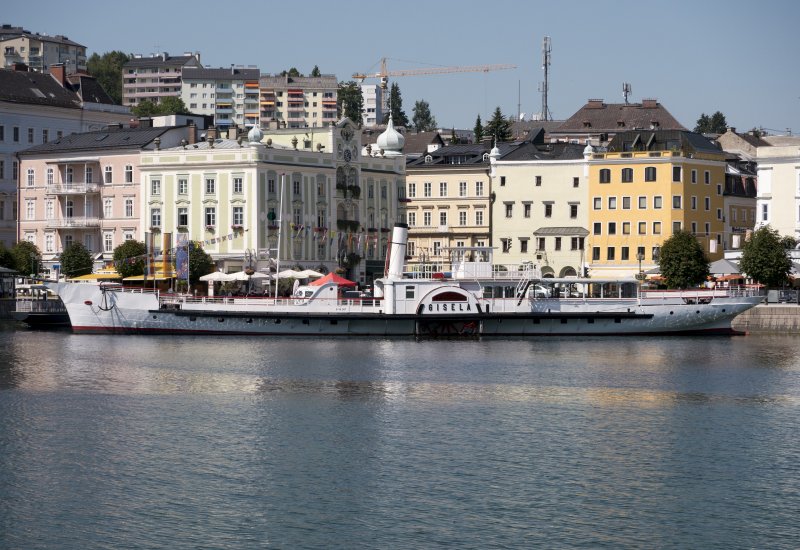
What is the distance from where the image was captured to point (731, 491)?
3988 centimetres

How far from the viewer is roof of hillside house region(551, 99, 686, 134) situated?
538 ft

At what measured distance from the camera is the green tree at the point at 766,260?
96.4 metres

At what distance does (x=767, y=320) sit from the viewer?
90438mm

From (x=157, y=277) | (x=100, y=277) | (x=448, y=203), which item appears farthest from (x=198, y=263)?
(x=448, y=203)

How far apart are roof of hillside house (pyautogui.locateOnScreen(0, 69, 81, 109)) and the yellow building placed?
48.3 meters

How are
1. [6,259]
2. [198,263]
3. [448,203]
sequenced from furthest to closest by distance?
[448,203] < [6,259] < [198,263]

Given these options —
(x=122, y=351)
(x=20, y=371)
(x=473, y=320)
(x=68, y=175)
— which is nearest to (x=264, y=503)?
(x=20, y=371)

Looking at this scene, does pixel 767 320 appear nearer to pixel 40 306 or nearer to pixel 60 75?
pixel 40 306

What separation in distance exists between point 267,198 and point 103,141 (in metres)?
16.8

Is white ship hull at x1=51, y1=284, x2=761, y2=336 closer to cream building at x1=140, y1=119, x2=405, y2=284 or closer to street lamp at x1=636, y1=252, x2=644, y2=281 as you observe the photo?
cream building at x1=140, y1=119, x2=405, y2=284

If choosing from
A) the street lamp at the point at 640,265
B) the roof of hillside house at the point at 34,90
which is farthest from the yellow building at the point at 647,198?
the roof of hillside house at the point at 34,90

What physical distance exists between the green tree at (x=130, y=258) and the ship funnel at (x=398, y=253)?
18976mm

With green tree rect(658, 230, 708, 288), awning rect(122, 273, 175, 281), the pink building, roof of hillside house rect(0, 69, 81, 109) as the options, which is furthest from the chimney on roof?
green tree rect(658, 230, 708, 288)

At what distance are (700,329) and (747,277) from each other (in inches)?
539
